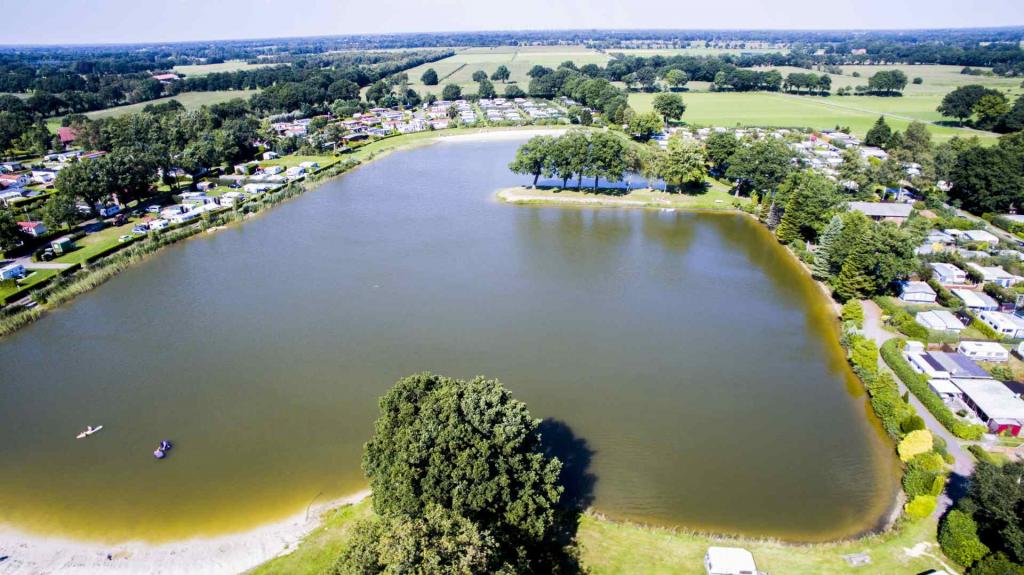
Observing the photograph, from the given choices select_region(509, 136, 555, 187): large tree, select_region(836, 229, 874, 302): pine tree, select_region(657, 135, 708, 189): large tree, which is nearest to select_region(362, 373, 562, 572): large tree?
select_region(836, 229, 874, 302): pine tree

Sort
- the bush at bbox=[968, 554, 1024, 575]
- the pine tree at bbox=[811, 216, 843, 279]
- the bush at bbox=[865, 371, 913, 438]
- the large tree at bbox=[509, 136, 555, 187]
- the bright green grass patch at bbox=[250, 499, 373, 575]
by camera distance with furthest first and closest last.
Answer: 1. the large tree at bbox=[509, 136, 555, 187]
2. the pine tree at bbox=[811, 216, 843, 279]
3. the bush at bbox=[865, 371, 913, 438]
4. the bright green grass patch at bbox=[250, 499, 373, 575]
5. the bush at bbox=[968, 554, 1024, 575]

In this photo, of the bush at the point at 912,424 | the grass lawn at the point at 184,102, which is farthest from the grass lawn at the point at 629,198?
the grass lawn at the point at 184,102

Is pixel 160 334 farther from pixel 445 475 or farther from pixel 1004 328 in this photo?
pixel 1004 328

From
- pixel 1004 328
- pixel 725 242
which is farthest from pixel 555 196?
pixel 1004 328

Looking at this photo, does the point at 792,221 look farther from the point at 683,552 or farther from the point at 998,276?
the point at 683,552

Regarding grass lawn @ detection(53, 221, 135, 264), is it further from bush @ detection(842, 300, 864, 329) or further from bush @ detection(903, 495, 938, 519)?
bush @ detection(842, 300, 864, 329)

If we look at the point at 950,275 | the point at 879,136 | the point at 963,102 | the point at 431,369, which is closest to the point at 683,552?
the point at 431,369
